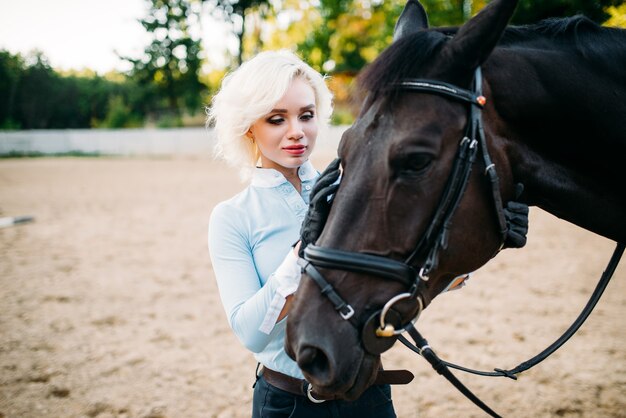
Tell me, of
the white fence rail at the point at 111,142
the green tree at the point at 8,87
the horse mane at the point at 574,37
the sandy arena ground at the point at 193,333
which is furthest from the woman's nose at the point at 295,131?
the green tree at the point at 8,87

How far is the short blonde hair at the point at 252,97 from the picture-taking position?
6.21ft

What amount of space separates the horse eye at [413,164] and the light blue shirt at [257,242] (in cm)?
69

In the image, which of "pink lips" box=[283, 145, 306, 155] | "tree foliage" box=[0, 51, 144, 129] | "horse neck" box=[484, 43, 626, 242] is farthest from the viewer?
"tree foliage" box=[0, 51, 144, 129]

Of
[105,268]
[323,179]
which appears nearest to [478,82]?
[323,179]

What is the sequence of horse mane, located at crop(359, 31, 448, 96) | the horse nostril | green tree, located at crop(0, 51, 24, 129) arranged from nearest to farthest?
the horse nostril, horse mane, located at crop(359, 31, 448, 96), green tree, located at crop(0, 51, 24, 129)

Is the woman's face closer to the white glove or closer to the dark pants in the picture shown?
the white glove

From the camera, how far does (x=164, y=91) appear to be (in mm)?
44344

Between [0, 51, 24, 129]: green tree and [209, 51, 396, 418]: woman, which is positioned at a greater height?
[209, 51, 396, 418]: woman

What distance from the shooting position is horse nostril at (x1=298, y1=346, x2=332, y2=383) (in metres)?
1.34

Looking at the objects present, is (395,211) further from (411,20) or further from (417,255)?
(411,20)

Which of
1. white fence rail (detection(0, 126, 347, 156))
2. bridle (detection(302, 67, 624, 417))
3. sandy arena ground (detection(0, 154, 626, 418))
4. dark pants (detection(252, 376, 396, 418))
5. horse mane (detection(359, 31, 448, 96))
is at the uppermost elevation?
horse mane (detection(359, 31, 448, 96))

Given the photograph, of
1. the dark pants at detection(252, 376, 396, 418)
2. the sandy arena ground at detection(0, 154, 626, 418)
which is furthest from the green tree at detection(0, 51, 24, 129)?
the dark pants at detection(252, 376, 396, 418)

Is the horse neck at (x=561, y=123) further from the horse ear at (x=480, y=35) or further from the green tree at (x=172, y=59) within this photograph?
the green tree at (x=172, y=59)

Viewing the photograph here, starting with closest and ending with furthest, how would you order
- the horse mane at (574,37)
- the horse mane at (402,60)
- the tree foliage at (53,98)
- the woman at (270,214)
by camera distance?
the horse mane at (402,60) < the horse mane at (574,37) < the woman at (270,214) < the tree foliage at (53,98)
